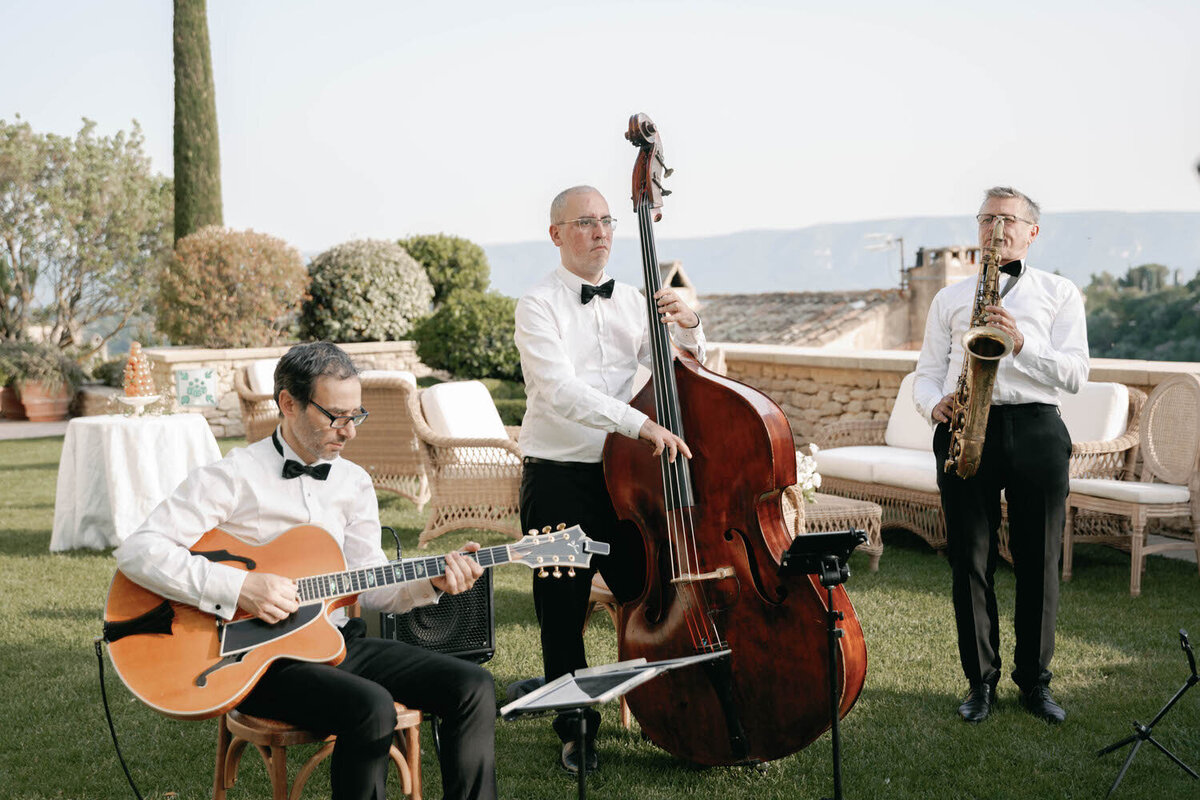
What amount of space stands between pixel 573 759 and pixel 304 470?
1.35m

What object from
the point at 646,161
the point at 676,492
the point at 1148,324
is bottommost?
the point at 1148,324

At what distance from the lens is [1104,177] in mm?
101875

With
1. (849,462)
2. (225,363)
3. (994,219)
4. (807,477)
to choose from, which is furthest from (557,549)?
(225,363)

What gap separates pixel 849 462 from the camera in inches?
256

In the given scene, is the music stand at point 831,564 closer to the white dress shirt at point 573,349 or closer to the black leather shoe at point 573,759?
the white dress shirt at point 573,349

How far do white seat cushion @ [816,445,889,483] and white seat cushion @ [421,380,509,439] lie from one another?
208 centimetres

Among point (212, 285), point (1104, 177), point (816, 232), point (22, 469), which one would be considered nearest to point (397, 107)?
point (212, 285)

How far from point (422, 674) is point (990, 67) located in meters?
77.1

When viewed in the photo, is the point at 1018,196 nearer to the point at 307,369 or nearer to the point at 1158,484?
the point at 307,369

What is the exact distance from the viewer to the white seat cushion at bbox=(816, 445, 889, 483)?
641 cm

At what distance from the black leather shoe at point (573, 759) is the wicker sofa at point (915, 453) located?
3.19 m

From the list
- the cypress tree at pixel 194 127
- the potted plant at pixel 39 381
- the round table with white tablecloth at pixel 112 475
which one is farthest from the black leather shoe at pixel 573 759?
the cypress tree at pixel 194 127

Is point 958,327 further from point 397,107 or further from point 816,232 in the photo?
point 816,232

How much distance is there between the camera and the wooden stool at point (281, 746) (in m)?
2.49
